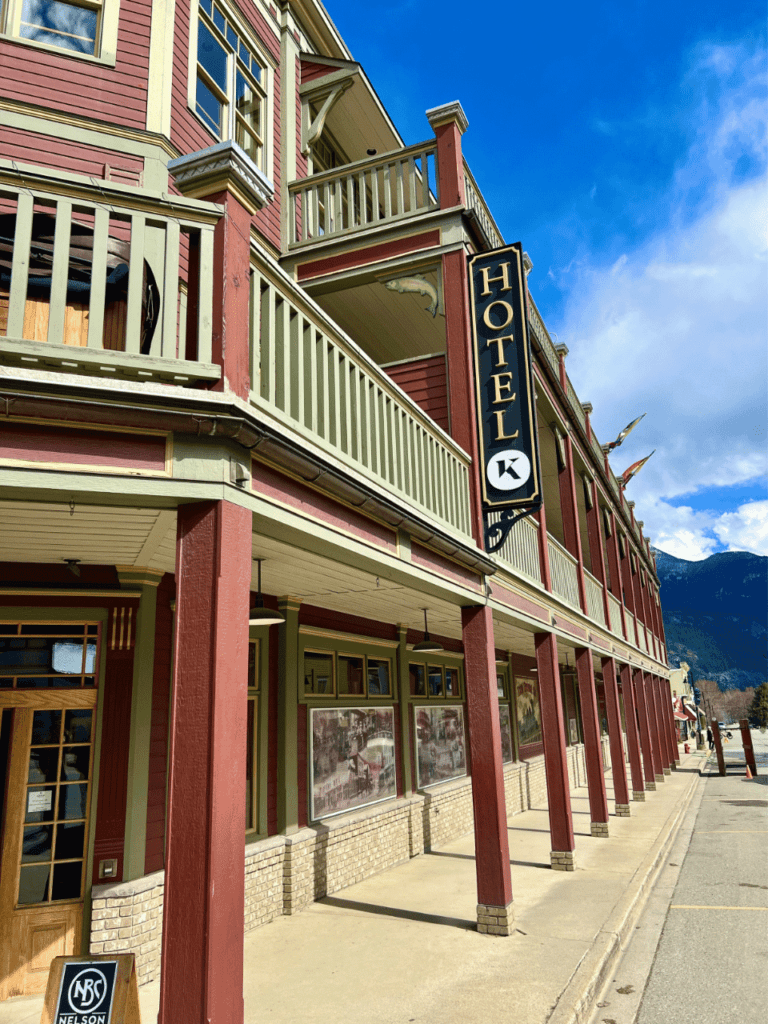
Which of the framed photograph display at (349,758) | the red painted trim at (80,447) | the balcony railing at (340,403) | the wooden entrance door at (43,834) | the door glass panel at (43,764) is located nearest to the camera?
the red painted trim at (80,447)

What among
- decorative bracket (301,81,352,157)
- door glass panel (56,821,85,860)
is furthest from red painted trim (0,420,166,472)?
decorative bracket (301,81,352,157)

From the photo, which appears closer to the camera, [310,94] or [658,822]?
[310,94]

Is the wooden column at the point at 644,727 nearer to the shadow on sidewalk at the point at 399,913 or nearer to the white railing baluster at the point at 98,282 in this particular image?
the shadow on sidewalk at the point at 399,913

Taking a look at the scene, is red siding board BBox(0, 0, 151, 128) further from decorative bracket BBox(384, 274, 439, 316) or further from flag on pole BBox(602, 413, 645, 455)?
flag on pole BBox(602, 413, 645, 455)

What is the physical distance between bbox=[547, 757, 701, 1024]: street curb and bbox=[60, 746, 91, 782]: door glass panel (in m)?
4.16

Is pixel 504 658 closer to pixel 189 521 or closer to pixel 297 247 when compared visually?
pixel 297 247

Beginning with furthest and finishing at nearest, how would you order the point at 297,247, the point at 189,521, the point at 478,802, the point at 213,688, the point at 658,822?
the point at 658,822 < the point at 297,247 < the point at 478,802 < the point at 189,521 < the point at 213,688

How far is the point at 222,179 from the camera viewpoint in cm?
433

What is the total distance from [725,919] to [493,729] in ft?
12.5

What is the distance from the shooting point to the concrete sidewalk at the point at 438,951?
552 cm

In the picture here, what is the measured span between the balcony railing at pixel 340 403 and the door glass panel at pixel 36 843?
13.0 feet

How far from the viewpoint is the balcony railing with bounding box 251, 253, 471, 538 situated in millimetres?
4797

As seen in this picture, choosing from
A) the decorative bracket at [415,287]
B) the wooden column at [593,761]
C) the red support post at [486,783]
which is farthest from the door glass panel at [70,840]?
the wooden column at [593,761]

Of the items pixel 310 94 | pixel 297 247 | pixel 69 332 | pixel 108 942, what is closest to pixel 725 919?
pixel 108 942
